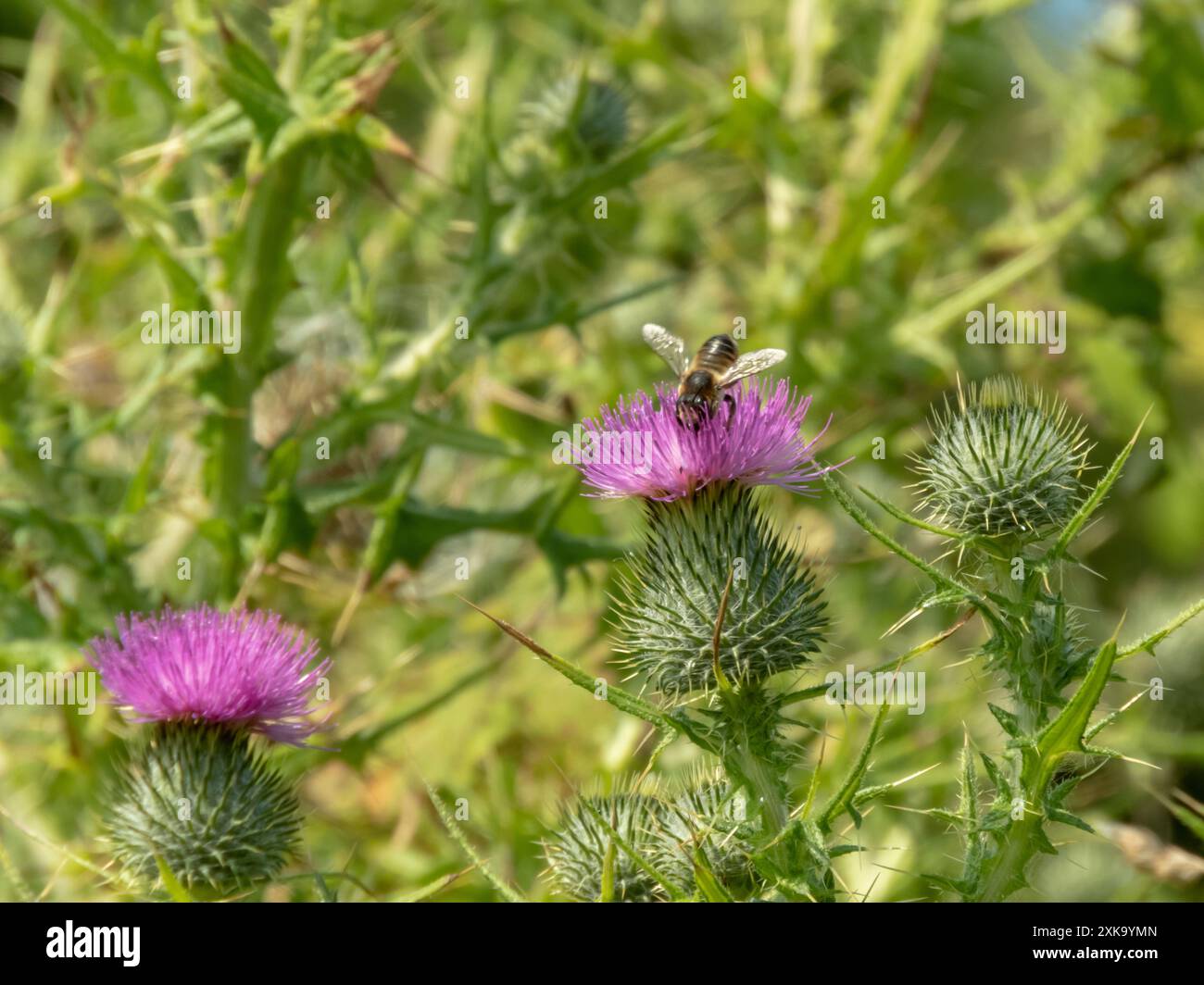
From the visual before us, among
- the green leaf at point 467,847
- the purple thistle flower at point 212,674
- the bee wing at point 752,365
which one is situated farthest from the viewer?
the purple thistle flower at point 212,674

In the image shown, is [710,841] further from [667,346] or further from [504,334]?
[504,334]

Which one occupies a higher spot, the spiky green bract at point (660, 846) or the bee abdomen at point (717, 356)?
the bee abdomen at point (717, 356)

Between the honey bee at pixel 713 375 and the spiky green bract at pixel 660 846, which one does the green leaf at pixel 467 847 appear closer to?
the spiky green bract at pixel 660 846

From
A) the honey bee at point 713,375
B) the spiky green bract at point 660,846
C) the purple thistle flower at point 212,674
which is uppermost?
the honey bee at point 713,375

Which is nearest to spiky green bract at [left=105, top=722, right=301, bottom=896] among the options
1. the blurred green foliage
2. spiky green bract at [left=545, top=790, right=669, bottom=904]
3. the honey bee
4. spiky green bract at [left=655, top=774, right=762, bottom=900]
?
the blurred green foliage

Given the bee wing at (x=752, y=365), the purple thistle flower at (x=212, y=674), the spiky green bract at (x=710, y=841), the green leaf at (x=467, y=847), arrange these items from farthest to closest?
the purple thistle flower at (x=212, y=674) → the bee wing at (x=752, y=365) → the spiky green bract at (x=710, y=841) → the green leaf at (x=467, y=847)

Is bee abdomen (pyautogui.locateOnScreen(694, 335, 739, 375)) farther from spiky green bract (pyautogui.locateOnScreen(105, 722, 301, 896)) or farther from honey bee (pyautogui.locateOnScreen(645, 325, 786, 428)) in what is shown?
spiky green bract (pyautogui.locateOnScreen(105, 722, 301, 896))

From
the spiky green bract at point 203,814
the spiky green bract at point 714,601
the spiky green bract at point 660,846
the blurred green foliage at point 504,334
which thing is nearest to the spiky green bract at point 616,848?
the spiky green bract at point 660,846
